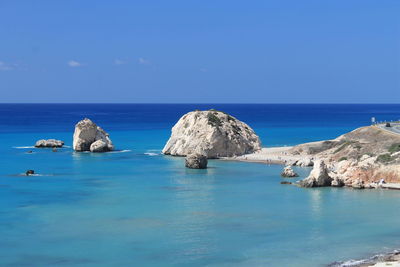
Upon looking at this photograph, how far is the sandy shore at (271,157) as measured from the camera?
289 ft

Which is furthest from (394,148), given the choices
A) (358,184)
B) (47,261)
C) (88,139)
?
(88,139)

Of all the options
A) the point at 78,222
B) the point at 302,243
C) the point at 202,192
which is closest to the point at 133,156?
the point at 202,192

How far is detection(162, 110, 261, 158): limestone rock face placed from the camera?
306 feet

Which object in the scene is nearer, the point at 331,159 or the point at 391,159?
the point at 391,159

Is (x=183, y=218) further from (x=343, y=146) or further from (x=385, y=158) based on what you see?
(x=343, y=146)

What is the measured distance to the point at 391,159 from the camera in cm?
6594

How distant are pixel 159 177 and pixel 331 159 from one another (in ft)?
78.5

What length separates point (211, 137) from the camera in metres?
93.3

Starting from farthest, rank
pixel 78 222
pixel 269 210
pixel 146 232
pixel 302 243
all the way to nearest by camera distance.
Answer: pixel 269 210, pixel 78 222, pixel 146 232, pixel 302 243

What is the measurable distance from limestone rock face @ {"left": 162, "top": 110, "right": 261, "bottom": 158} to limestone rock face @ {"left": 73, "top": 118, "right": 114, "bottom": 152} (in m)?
10.5

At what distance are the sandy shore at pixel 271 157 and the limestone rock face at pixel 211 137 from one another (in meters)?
1.73

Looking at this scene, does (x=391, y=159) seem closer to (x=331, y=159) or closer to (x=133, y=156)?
(x=331, y=159)

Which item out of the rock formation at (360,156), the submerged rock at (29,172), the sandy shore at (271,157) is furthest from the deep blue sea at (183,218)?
the sandy shore at (271,157)

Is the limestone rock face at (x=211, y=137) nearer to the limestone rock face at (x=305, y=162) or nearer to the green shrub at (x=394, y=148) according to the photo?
the limestone rock face at (x=305, y=162)
